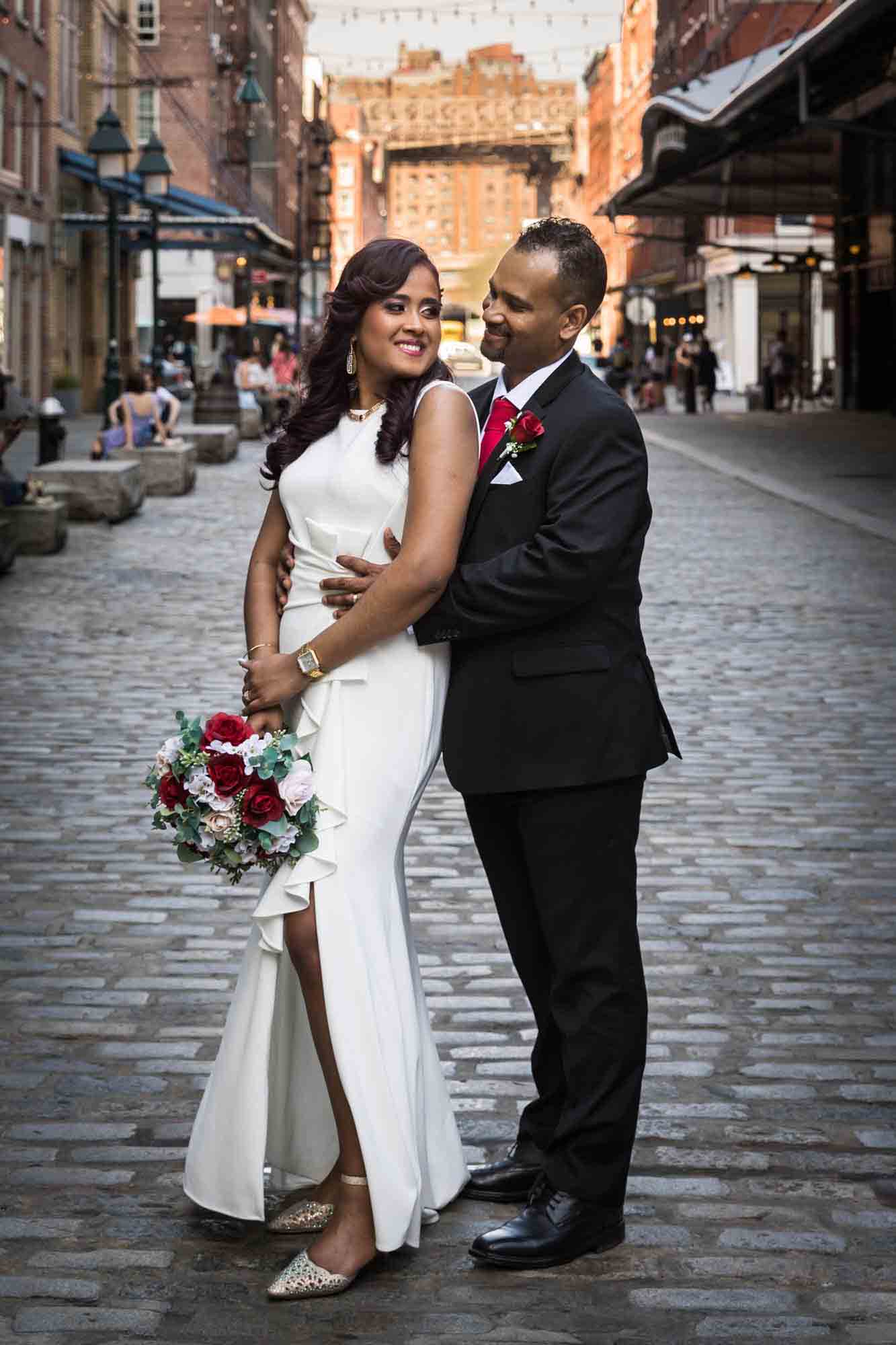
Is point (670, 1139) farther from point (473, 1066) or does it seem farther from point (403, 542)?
point (403, 542)

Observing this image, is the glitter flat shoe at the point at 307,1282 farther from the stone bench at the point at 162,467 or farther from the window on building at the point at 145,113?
the window on building at the point at 145,113

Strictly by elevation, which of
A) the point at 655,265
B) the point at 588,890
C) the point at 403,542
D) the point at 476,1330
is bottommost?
the point at 476,1330

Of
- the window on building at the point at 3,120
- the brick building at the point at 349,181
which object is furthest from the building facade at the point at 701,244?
the brick building at the point at 349,181

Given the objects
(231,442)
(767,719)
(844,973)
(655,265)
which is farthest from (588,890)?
(655,265)

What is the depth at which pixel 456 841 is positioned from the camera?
7.67 meters

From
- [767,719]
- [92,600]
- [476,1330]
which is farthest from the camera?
[92,600]

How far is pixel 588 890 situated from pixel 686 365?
155 feet

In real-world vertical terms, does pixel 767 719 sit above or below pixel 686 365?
below

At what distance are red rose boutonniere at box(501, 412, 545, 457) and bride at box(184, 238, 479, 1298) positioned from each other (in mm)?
70

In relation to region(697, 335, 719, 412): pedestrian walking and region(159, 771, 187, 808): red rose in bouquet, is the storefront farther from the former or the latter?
region(159, 771, 187, 808): red rose in bouquet

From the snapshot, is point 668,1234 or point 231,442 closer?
point 668,1234

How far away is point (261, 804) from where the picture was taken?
374 centimetres

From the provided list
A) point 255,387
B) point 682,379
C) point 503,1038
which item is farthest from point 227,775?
point 682,379

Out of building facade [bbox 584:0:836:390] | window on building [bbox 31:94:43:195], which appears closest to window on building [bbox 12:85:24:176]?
window on building [bbox 31:94:43:195]
